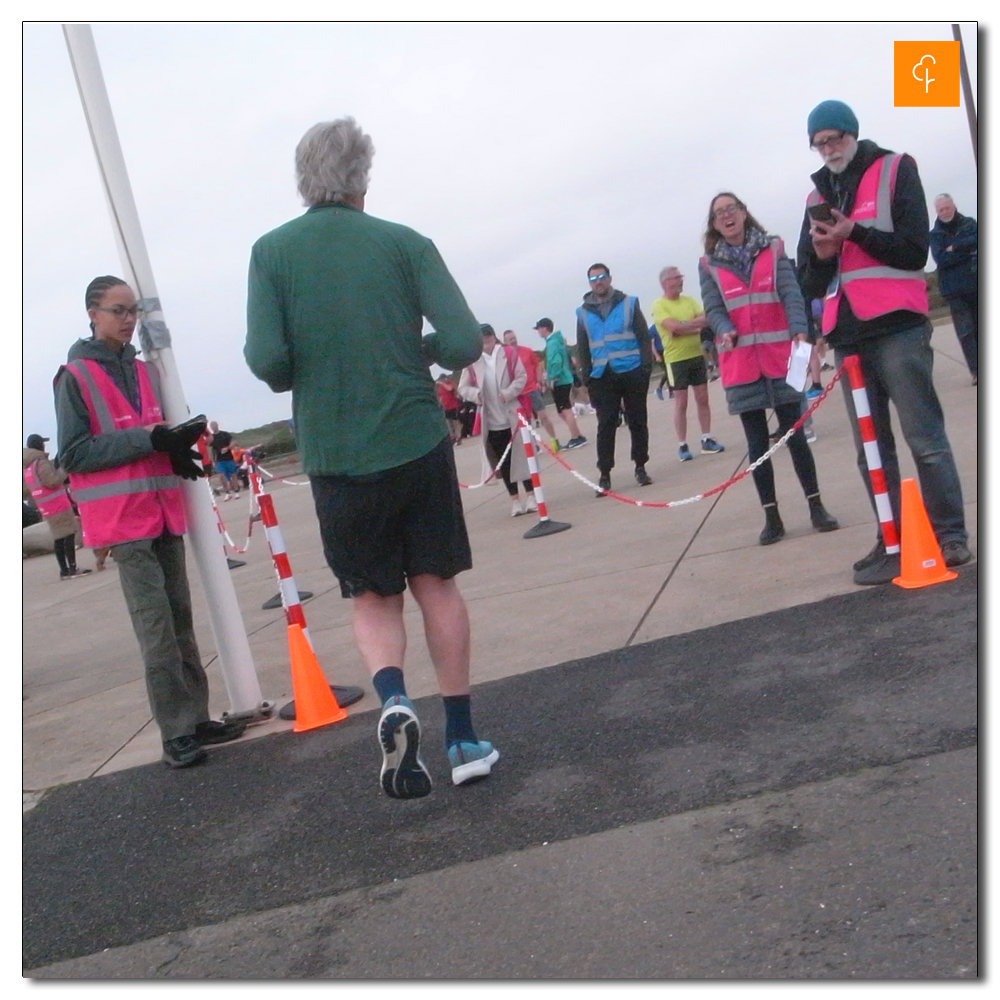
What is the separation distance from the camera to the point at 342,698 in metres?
5.31

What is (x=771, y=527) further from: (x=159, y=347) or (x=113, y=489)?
(x=113, y=489)

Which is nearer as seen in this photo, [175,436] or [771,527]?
[175,436]

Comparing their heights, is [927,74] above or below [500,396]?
above

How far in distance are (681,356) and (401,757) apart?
8614 millimetres

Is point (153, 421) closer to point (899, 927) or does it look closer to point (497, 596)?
point (497, 596)

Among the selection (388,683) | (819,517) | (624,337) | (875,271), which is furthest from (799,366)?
(624,337)

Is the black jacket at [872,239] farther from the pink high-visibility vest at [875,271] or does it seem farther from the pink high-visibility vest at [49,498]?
the pink high-visibility vest at [49,498]

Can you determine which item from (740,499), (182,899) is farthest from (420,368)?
(740,499)

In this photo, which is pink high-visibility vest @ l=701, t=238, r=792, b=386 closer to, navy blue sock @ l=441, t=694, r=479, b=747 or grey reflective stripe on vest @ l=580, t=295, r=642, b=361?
navy blue sock @ l=441, t=694, r=479, b=747

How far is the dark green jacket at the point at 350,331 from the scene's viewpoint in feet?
11.8

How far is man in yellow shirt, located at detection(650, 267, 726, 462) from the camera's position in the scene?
11461 millimetres

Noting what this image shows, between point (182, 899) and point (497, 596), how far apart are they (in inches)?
149

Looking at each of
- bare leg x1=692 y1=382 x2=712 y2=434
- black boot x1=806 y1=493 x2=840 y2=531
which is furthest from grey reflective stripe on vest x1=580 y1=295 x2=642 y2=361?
black boot x1=806 y1=493 x2=840 y2=531

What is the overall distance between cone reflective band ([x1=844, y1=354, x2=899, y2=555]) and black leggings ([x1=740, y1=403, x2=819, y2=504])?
1.09m
